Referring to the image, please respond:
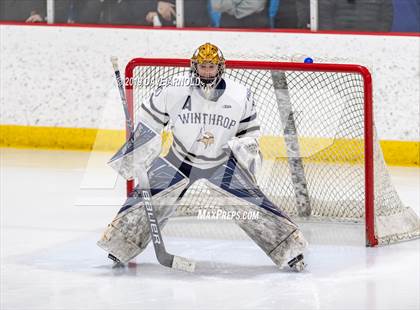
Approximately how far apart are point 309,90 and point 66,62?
249 centimetres

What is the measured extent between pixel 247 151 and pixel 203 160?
0.25 m

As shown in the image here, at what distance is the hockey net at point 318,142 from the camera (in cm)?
629

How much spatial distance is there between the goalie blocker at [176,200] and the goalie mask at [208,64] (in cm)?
32

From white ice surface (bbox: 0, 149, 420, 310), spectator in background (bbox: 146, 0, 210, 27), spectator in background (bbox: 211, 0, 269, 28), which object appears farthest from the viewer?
spectator in background (bbox: 146, 0, 210, 27)

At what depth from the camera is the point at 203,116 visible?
5738 mm

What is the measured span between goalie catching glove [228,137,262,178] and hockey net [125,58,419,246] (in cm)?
49

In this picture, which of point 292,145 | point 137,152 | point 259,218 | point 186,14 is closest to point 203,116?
point 137,152

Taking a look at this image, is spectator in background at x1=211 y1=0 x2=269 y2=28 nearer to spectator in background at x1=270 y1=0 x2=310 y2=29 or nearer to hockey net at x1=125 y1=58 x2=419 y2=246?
spectator in background at x1=270 y1=0 x2=310 y2=29

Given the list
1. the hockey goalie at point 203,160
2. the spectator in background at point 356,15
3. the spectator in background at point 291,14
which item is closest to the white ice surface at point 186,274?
the hockey goalie at point 203,160

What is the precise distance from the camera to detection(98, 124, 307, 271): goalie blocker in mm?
5668

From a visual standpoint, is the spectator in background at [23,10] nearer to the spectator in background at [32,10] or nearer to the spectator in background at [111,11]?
the spectator in background at [32,10]

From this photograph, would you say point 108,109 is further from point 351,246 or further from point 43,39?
point 351,246

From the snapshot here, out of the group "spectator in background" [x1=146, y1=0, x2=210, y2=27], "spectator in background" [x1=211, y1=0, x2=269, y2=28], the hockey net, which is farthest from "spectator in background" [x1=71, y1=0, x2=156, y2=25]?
the hockey net

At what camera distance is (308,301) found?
204 inches
